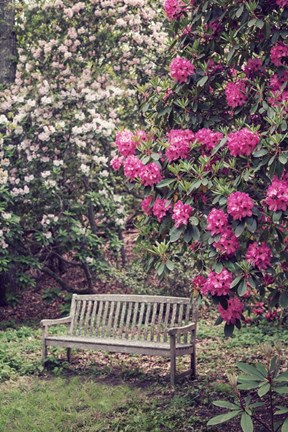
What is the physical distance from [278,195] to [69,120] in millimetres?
6002

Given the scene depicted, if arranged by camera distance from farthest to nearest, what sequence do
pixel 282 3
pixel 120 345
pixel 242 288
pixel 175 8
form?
pixel 120 345
pixel 175 8
pixel 282 3
pixel 242 288

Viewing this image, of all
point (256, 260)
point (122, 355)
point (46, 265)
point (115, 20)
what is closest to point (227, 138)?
→ point (256, 260)

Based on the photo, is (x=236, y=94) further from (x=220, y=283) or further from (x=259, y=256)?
(x=220, y=283)

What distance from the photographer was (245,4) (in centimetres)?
415

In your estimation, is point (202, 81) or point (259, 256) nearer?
point (259, 256)

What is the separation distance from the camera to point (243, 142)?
3842mm

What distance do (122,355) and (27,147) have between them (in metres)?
3.40

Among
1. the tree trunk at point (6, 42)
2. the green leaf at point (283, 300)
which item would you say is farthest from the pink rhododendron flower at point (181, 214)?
the tree trunk at point (6, 42)

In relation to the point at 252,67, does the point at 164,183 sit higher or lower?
lower

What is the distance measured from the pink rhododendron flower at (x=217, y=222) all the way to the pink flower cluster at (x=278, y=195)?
0.28 m

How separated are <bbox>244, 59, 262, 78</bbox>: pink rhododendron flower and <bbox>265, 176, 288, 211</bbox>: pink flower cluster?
102cm

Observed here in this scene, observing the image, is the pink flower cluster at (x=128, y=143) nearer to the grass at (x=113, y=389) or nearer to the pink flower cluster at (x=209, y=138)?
the pink flower cluster at (x=209, y=138)

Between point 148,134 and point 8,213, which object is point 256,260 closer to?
point 148,134

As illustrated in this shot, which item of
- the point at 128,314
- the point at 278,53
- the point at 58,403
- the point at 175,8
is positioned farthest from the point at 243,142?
the point at 128,314
